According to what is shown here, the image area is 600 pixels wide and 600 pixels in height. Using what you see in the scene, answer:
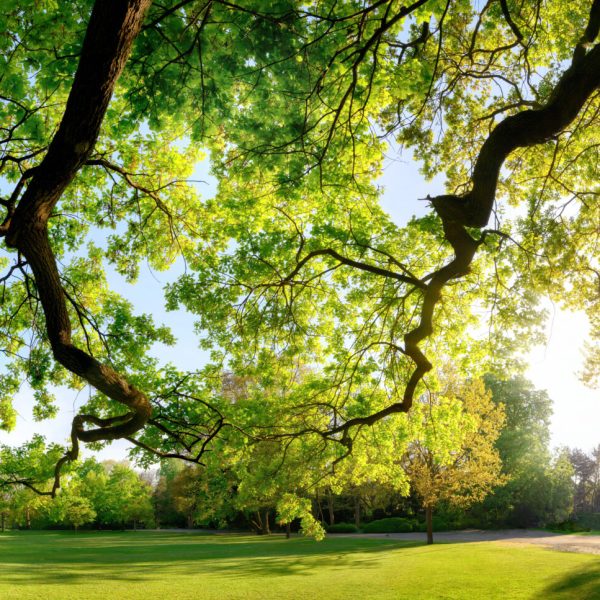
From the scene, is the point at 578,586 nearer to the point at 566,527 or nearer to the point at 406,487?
the point at 406,487

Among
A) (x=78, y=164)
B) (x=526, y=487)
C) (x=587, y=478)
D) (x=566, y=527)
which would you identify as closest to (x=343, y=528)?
(x=526, y=487)

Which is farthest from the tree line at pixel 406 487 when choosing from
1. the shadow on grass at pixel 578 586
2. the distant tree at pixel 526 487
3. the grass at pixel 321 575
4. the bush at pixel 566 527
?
the shadow on grass at pixel 578 586

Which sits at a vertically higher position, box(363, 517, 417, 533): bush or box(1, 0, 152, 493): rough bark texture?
box(1, 0, 152, 493): rough bark texture

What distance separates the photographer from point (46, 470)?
36.6ft

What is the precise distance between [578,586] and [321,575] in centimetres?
752

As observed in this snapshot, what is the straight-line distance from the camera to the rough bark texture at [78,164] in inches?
119

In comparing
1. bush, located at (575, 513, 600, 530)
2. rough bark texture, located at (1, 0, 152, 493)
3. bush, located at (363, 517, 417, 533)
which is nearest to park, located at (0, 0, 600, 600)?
rough bark texture, located at (1, 0, 152, 493)

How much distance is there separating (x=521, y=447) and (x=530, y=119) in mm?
38646

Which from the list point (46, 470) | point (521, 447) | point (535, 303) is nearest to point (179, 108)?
point (535, 303)

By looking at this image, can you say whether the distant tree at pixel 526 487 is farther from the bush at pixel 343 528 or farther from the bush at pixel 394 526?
the bush at pixel 343 528

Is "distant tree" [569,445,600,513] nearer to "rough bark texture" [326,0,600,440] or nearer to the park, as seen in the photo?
the park

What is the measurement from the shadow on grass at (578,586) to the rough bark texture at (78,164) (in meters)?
10.9

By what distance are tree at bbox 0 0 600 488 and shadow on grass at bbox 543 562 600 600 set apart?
5.93 m

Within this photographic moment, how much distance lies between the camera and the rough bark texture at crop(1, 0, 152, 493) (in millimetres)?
3016
